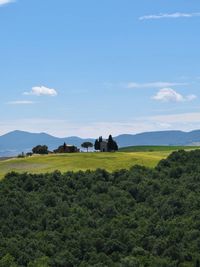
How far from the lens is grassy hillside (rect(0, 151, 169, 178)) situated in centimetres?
11169

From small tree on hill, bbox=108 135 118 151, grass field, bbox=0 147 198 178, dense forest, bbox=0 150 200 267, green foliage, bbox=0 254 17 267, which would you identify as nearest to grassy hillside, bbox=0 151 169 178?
grass field, bbox=0 147 198 178

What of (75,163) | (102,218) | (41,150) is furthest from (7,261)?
(41,150)

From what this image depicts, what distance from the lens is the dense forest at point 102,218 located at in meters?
62.8

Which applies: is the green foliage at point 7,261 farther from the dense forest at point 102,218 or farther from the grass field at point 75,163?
the grass field at point 75,163

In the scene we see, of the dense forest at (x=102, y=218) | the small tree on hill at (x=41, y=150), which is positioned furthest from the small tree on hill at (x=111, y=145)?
the dense forest at (x=102, y=218)

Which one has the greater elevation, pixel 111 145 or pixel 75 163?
pixel 111 145

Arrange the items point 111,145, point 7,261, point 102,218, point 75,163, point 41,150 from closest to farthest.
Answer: point 7,261
point 102,218
point 75,163
point 111,145
point 41,150

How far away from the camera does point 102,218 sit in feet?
247

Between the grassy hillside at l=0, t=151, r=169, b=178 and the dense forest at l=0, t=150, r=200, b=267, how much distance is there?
527 inches

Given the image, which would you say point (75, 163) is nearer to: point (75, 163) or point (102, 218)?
point (75, 163)

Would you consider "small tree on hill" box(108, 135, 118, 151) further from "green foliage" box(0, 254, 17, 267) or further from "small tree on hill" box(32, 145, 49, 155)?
"green foliage" box(0, 254, 17, 267)

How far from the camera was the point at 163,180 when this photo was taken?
9331 centimetres

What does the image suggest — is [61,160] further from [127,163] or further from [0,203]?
[0,203]

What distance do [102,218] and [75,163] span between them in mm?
42171
